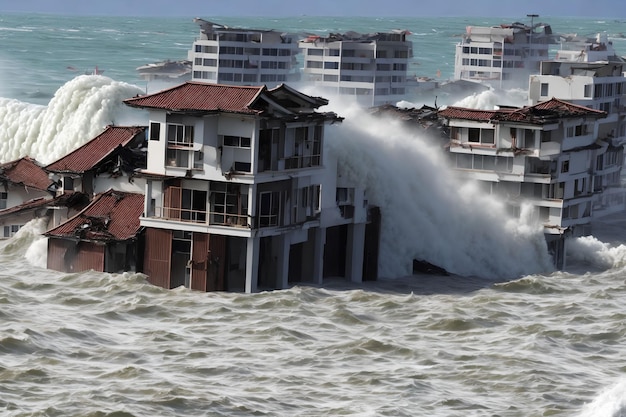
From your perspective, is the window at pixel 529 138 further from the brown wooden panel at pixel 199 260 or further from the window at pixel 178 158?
the brown wooden panel at pixel 199 260

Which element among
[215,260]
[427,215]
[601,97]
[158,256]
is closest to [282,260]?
[215,260]

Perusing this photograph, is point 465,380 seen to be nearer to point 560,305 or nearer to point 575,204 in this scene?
point 560,305

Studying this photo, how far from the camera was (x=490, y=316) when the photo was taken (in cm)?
4909

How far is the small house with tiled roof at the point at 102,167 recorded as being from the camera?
181ft

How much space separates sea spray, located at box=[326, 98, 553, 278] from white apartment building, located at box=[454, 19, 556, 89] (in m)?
88.4

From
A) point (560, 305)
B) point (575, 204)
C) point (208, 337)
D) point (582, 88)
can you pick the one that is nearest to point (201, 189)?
point (208, 337)

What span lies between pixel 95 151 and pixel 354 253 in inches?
389

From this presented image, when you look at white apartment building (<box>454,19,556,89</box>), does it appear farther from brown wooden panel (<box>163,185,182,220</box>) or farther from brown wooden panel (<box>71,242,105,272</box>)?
brown wooden panel (<box>71,242,105,272</box>)

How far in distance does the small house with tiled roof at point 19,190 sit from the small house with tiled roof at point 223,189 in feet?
29.5

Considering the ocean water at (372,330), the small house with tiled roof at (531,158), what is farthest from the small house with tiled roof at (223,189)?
the small house with tiled roof at (531,158)

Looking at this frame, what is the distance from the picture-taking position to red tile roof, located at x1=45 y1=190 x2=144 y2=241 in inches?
2030

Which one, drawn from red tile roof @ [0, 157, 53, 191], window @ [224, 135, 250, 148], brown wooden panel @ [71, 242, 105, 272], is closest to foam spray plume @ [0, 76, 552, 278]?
window @ [224, 135, 250, 148]

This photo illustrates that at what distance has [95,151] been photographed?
5716cm

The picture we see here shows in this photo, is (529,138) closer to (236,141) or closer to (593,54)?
(236,141)
